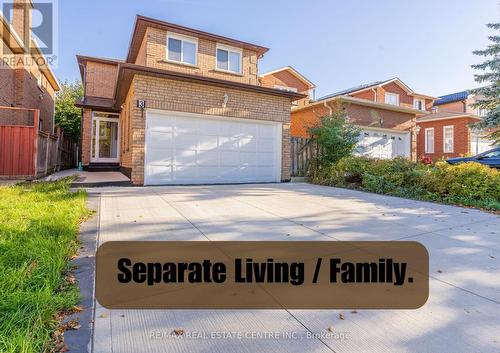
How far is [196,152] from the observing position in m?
9.62

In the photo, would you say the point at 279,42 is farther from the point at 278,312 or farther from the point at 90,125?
the point at 278,312

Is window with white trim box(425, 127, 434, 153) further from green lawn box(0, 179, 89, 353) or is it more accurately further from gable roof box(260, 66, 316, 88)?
green lawn box(0, 179, 89, 353)

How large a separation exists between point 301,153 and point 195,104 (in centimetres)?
471

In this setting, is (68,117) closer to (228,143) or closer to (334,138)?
(228,143)

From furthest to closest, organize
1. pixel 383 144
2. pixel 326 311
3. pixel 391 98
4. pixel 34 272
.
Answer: pixel 391 98
pixel 383 144
pixel 34 272
pixel 326 311

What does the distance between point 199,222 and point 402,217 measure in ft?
11.0

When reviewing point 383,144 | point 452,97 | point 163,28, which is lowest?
point 383,144

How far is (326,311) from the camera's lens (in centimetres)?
209

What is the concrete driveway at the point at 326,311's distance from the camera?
1742mm

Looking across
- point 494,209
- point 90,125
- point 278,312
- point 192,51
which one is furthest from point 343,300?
point 90,125

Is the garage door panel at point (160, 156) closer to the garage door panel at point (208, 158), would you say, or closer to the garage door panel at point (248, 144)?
the garage door panel at point (208, 158)

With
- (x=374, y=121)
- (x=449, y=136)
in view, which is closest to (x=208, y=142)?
(x=374, y=121)

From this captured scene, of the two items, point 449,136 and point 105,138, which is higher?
point 449,136

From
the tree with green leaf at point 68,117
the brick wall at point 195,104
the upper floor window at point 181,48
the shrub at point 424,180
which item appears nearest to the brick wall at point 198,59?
the upper floor window at point 181,48
